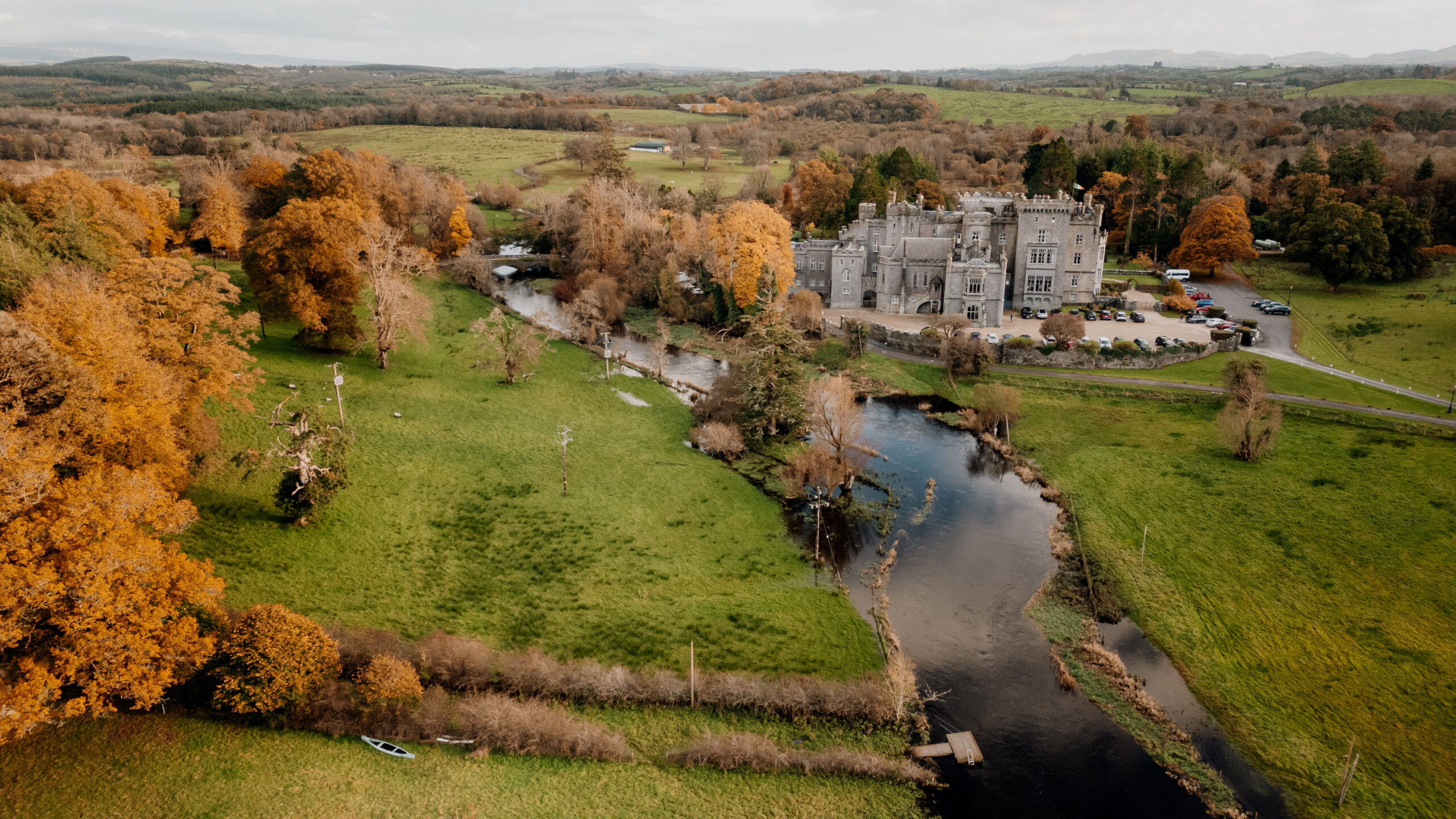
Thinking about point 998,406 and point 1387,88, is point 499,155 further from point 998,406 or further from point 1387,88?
point 1387,88

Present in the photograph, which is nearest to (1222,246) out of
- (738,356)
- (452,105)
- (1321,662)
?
(738,356)

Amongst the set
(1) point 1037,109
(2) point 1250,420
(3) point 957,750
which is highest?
(1) point 1037,109

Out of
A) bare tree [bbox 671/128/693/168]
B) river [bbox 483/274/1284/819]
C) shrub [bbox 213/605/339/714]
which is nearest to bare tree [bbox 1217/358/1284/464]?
river [bbox 483/274/1284/819]

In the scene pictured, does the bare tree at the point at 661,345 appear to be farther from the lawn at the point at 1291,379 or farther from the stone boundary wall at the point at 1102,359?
the lawn at the point at 1291,379

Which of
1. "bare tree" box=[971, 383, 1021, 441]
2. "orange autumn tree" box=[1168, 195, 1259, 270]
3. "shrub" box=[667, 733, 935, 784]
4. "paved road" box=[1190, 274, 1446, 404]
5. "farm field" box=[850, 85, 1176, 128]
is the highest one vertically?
"farm field" box=[850, 85, 1176, 128]

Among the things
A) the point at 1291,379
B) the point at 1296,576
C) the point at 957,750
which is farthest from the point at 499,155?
the point at 957,750

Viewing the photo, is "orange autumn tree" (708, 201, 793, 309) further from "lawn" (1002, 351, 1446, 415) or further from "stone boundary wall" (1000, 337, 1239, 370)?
"lawn" (1002, 351, 1446, 415)

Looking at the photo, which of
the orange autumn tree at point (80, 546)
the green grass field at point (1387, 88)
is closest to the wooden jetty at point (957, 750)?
the orange autumn tree at point (80, 546)

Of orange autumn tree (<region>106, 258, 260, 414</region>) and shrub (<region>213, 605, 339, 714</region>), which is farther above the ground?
orange autumn tree (<region>106, 258, 260, 414</region>)
